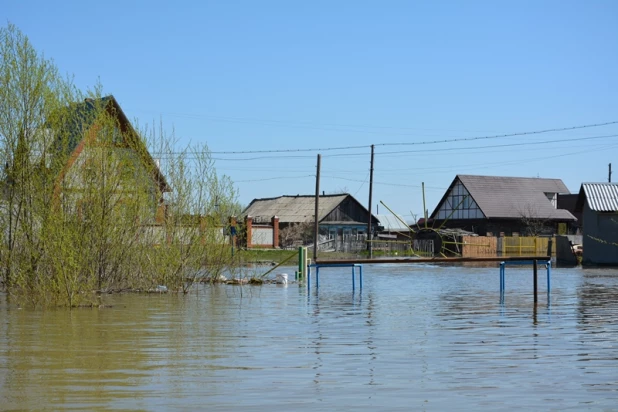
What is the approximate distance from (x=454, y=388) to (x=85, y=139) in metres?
13.7

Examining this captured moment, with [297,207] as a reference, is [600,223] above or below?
below

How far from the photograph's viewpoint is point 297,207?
3374 inches

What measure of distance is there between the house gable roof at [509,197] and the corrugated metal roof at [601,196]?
2411 centimetres

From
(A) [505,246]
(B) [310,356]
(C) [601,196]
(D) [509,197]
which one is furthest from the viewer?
(D) [509,197]

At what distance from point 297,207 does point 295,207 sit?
226 mm

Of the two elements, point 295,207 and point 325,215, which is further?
point 295,207

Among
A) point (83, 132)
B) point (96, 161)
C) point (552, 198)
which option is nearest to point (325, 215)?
point (552, 198)

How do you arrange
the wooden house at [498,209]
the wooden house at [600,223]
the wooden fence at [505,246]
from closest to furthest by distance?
the wooden house at [600,223], the wooden fence at [505,246], the wooden house at [498,209]

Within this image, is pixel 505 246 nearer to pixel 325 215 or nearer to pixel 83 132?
pixel 325 215

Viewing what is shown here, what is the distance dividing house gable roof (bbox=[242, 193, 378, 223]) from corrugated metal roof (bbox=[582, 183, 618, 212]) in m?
32.7

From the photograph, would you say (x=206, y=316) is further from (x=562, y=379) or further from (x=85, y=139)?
(x=562, y=379)

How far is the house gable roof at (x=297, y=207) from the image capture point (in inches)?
3258

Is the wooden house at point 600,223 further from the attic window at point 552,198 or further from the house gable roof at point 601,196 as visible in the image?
the attic window at point 552,198

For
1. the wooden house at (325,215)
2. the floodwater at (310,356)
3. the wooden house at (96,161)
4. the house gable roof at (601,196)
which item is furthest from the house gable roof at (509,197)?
the floodwater at (310,356)
